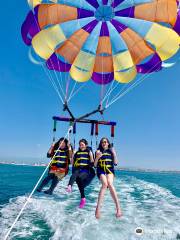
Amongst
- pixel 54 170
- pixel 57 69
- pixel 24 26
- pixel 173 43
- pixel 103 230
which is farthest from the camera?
pixel 57 69

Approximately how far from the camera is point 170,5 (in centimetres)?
750

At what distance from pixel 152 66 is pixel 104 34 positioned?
1938 mm

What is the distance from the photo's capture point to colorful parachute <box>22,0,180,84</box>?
7.82 metres

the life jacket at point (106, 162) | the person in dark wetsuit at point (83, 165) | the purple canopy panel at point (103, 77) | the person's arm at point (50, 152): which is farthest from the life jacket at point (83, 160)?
the purple canopy panel at point (103, 77)

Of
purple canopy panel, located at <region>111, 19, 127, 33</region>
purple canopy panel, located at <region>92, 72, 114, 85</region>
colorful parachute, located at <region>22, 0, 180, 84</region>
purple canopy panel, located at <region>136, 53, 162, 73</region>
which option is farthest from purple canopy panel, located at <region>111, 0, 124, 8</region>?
purple canopy panel, located at <region>92, 72, 114, 85</region>

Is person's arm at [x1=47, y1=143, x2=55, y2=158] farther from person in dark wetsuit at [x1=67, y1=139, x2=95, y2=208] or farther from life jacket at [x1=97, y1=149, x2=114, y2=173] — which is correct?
life jacket at [x1=97, y1=149, x2=114, y2=173]

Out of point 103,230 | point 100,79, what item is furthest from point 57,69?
point 103,230

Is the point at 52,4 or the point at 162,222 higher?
the point at 52,4

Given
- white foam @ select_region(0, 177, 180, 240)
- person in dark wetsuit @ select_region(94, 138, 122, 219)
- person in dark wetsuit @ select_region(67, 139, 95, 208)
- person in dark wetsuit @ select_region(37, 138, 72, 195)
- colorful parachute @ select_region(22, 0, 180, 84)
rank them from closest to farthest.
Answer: white foam @ select_region(0, 177, 180, 240), person in dark wetsuit @ select_region(94, 138, 122, 219), person in dark wetsuit @ select_region(67, 139, 95, 208), person in dark wetsuit @ select_region(37, 138, 72, 195), colorful parachute @ select_region(22, 0, 180, 84)

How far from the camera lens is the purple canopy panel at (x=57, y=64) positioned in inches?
353

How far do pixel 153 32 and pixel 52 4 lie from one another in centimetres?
315

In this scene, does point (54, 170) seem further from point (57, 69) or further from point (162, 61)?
point (162, 61)

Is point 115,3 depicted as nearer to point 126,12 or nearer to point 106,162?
point 126,12

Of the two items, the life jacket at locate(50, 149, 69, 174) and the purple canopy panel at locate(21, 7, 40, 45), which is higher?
the purple canopy panel at locate(21, 7, 40, 45)
